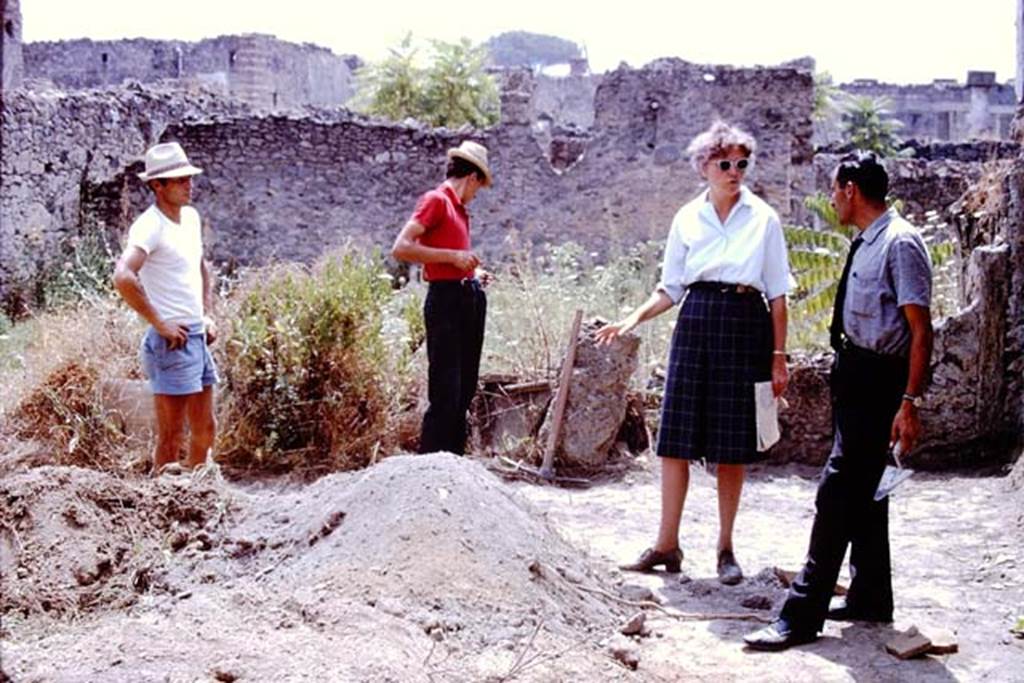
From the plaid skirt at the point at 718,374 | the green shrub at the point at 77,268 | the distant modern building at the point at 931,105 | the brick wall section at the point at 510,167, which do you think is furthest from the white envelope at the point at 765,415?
the distant modern building at the point at 931,105

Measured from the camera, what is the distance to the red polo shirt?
595 centimetres

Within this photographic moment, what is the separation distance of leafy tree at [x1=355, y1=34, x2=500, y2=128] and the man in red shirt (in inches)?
835

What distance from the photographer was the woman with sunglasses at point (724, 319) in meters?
5.04

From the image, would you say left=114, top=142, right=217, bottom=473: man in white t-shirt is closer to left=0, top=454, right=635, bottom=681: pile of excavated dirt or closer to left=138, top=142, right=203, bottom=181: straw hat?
left=138, top=142, right=203, bottom=181: straw hat

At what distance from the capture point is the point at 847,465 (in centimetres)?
429

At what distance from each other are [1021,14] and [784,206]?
31.5 ft

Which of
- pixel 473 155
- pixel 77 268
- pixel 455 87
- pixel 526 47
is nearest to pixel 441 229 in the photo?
pixel 473 155

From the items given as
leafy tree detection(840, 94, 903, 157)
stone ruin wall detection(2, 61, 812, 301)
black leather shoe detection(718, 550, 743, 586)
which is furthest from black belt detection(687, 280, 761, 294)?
leafy tree detection(840, 94, 903, 157)

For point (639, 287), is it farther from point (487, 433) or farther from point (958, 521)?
point (958, 521)

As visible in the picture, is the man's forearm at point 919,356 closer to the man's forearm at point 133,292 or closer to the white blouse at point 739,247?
the white blouse at point 739,247

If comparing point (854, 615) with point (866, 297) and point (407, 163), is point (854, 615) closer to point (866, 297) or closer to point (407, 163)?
point (866, 297)

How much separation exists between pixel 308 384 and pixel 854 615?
13.7 ft

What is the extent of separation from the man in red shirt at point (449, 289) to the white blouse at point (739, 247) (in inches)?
48.5

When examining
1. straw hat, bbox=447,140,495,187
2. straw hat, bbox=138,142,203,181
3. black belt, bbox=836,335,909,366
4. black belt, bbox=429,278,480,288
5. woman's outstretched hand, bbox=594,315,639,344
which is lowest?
woman's outstretched hand, bbox=594,315,639,344
